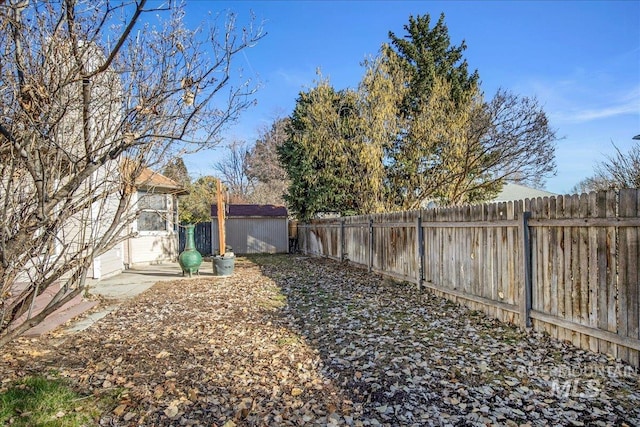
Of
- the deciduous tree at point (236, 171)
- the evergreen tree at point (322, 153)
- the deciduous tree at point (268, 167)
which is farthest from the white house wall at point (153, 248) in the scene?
the deciduous tree at point (236, 171)

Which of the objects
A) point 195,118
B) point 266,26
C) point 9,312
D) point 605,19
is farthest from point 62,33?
point 605,19

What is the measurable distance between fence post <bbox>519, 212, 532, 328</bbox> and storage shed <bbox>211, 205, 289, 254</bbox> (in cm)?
1440

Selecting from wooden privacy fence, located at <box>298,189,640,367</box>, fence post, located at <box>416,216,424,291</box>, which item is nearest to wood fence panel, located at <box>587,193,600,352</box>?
wooden privacy fence, located at <box>298,189,640,367</box>

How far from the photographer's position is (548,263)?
438cm

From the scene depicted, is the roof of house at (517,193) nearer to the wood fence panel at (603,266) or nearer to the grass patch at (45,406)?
the wood fence panel at (603,266)

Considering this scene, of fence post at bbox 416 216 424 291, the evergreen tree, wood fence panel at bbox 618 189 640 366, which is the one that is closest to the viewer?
wood fence panel at bbox 618 189 640 366

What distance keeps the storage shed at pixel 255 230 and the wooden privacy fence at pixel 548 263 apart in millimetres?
11622

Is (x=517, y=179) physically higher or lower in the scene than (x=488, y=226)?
higher

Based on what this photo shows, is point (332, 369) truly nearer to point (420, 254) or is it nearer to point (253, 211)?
point (420, 254)

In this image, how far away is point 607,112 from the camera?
51.2 ft

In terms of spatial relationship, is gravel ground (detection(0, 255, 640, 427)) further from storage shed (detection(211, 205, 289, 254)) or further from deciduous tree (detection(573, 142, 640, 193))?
storage shed (detection(211, 205, 289, 254))

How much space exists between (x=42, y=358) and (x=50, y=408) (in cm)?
143

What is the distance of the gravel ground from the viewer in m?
2.88

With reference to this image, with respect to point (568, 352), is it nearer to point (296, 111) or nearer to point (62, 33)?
point (62, 33)
